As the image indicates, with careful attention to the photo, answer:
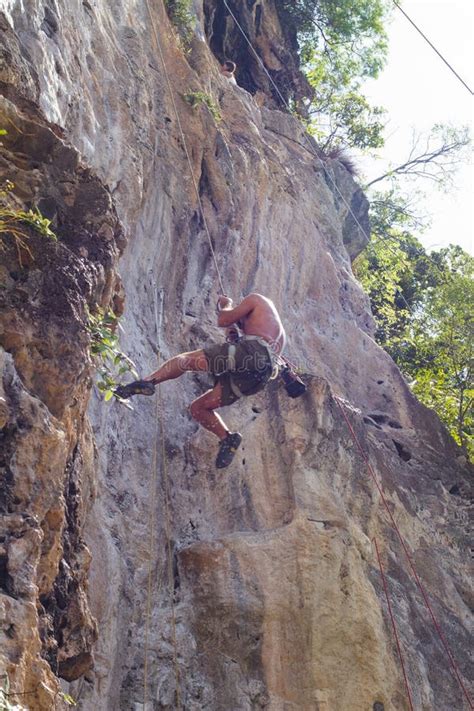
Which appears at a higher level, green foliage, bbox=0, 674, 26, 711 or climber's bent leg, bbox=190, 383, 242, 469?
climber's bent leg, bbox=190, 383, 242, 469

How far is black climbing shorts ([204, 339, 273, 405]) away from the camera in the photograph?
7625mm

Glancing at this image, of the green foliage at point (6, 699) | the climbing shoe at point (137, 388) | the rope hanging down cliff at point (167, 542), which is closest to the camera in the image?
the green foliage at point (6, 699)

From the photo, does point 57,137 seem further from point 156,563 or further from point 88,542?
point 156,563

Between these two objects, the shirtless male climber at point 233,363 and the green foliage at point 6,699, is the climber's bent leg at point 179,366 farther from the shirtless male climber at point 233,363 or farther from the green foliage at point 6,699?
the green foliage at point 6,699

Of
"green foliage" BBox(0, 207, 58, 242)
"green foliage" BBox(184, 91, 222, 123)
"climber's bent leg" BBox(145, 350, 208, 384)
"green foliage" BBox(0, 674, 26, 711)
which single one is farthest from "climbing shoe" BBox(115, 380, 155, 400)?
"green foliage" BBox(184, 91, 222, 123)

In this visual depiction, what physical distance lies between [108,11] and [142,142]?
1676 mm

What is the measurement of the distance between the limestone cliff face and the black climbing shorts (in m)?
0.76

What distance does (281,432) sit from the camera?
835cm

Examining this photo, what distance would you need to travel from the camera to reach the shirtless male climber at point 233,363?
7.54 m

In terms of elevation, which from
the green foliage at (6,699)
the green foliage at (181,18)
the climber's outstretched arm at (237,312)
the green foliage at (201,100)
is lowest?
the green foliage at (6,699)

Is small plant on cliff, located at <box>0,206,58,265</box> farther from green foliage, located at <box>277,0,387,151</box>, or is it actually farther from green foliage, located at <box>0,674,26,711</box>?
green foliage, located at <box>277,0,387,151</box>

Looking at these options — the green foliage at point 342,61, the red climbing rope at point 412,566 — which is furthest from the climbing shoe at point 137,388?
the green foliage at point 342,61

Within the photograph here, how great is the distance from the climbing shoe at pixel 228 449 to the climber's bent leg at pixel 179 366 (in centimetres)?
61

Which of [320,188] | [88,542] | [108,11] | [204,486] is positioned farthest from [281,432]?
[320,188]
